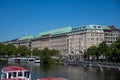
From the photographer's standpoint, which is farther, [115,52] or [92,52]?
[92,52]

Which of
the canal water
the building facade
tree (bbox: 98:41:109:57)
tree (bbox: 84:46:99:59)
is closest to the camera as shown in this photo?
the canal water

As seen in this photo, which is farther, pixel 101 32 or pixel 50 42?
pixel 50 42

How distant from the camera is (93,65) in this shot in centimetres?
9769

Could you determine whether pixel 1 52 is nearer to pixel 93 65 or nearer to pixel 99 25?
pixel 99 25

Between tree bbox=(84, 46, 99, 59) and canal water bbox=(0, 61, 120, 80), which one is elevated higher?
tree bbox=(84, 46, 99, 59)

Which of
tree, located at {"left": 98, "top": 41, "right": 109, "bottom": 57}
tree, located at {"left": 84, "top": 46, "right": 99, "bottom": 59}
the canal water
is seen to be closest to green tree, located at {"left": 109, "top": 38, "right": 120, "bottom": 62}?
tree, located at {"left": 98, "top": 41, "right": 109, "bottom": 57}

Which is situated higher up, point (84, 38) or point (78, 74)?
point (84, 38)

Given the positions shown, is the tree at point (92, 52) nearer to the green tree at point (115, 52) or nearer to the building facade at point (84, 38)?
the green tree at point (115, 52)

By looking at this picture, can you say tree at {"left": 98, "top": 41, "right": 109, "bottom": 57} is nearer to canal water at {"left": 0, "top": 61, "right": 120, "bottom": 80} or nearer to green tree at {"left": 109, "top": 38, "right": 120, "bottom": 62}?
green tree at {"left": 109, "top": 38, "right": 120, "bottom": 62}

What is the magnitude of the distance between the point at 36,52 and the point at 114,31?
119 feet

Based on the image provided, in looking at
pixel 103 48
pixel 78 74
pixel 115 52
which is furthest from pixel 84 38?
pixel 78 74

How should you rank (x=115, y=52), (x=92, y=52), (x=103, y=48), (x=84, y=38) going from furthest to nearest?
(x=84, y=38) → (x=92, y=52) → (x=103, y=48) → (x=115, y=52)

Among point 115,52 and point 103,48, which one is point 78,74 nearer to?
point 115,52

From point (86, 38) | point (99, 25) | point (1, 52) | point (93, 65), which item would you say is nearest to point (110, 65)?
point (93, 65)
